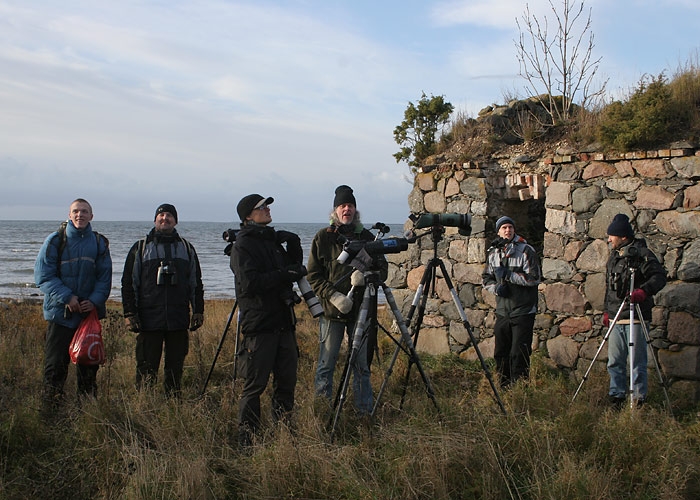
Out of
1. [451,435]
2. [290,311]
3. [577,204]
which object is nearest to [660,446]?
[451,435]

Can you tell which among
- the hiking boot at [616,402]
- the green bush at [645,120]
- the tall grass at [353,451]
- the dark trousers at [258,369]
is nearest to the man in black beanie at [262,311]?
the dark trousers at [258,369]

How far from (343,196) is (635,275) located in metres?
2.33

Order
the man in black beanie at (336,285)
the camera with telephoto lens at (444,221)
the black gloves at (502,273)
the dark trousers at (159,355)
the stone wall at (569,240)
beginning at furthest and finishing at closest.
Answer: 1. the black gloves at (502,273)
2. the stone wall at (569,240)
3. the dark trousers at (159,355)
4. the man in black beanie at (336,285)
5. the camera with telephoto lens at (444,221)

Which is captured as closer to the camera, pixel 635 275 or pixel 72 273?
pixel 72 273

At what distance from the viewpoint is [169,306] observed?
15.1ft

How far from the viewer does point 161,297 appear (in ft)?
15.1

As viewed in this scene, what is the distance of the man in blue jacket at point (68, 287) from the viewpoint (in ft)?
14.4

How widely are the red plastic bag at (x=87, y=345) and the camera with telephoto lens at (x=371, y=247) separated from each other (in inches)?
75.0

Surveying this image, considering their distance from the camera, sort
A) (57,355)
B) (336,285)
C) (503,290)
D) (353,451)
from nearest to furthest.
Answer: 1. (353,451)
2. (336,285)
3. (57,355)
4. (503,290)

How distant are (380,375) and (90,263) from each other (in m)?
2.62

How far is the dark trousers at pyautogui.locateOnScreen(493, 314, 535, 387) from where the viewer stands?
518 centimetres

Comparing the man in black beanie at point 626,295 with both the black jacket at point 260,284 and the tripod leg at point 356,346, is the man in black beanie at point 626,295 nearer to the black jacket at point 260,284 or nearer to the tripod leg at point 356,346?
the tripod leg at point 356,346

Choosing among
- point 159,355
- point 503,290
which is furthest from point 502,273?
point 159,355

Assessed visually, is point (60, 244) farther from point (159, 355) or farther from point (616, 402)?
point (616, 402)
